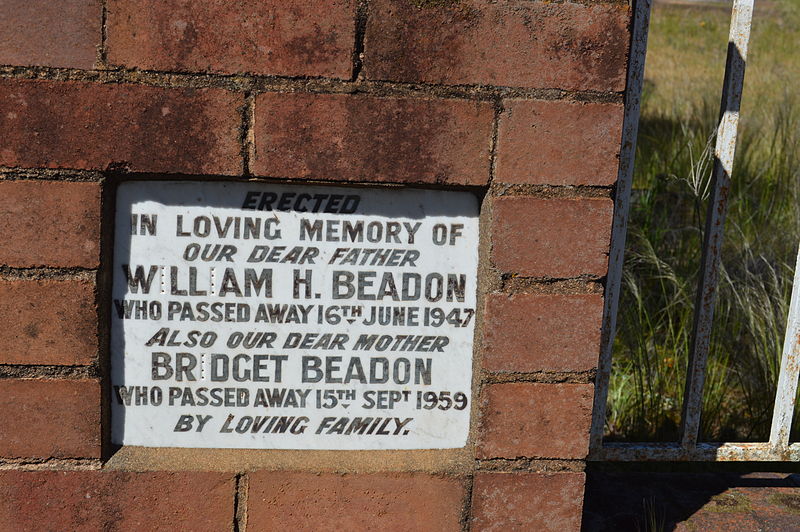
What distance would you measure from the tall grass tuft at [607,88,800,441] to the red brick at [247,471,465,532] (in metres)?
1.05

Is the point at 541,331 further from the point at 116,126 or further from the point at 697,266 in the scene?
the point at 697,266

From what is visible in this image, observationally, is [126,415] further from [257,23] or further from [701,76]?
[701,76]

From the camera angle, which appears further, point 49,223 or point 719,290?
point 719,290

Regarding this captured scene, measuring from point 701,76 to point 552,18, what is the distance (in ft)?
16.9

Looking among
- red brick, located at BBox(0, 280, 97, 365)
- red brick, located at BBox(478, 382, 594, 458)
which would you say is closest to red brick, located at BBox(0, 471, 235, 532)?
red brick, located at BBox(0, 280, 97, 365)

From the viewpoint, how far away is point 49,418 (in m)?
1.54

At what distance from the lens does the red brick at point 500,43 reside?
57.4 inches

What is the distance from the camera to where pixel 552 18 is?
1.47m

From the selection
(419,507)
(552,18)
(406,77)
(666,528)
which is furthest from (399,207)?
(666,528)

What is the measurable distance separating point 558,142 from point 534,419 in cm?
59

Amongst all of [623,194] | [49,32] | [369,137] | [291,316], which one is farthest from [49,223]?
[623,194]

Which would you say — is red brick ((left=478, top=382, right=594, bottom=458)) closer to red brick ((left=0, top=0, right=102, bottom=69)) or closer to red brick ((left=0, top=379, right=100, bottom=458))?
red brick ((left=0, top=379, right=100, bottom=458))

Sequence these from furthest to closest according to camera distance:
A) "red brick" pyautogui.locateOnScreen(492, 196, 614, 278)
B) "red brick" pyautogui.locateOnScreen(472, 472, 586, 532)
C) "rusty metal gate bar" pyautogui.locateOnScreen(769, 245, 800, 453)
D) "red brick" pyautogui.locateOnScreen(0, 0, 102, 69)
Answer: "rusty metal gate bar" pyautogui.locateOnScreen(769, 245, 800, 453)
"red brick" pyautogui.locateOnScreen(472, 472, 586, 532)
"red brick" pyautogui.locateOnScreen(492, 196, 614, 278)
"red brick" pyautogui.locateOnScreen(0, 0, 102, 69)

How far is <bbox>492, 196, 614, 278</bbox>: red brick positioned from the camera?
1527mm
